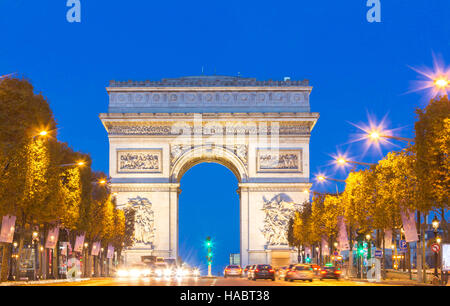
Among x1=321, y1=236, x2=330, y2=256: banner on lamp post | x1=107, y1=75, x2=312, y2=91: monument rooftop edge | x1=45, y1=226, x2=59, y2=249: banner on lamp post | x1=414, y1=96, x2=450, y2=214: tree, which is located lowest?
x1=321, y1=236, x2=330, y2=256: banner on lamp post

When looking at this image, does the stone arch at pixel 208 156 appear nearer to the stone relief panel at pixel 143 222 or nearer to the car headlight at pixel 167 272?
the stone relief panel at pixel 143 222

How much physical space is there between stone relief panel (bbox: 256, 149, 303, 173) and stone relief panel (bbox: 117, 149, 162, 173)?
1183 centimetres

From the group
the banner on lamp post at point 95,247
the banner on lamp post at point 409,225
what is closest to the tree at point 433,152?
the banner on lamp post at point 409,225

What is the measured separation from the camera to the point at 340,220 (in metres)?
69.5

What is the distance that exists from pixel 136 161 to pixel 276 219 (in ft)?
56.7

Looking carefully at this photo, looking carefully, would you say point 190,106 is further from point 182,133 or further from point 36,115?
point 36,115

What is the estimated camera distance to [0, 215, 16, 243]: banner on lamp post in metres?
45.7

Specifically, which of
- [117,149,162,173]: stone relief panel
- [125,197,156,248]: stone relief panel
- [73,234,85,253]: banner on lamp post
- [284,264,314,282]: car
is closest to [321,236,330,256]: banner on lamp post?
[125,197,156,248]: stone relief panel

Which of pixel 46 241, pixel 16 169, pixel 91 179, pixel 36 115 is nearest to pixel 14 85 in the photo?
pixel 36 115

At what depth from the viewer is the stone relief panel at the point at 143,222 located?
89.9 meters

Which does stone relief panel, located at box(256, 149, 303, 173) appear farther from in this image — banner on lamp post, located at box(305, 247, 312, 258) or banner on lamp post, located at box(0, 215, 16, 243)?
banner on lamp post, located at box(0, 215, 16, 243)

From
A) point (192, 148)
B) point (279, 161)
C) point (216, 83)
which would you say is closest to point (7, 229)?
Result: point (192, 148)

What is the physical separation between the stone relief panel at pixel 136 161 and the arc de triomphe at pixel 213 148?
11cm

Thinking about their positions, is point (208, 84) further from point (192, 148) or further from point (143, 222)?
point (143, 222)
